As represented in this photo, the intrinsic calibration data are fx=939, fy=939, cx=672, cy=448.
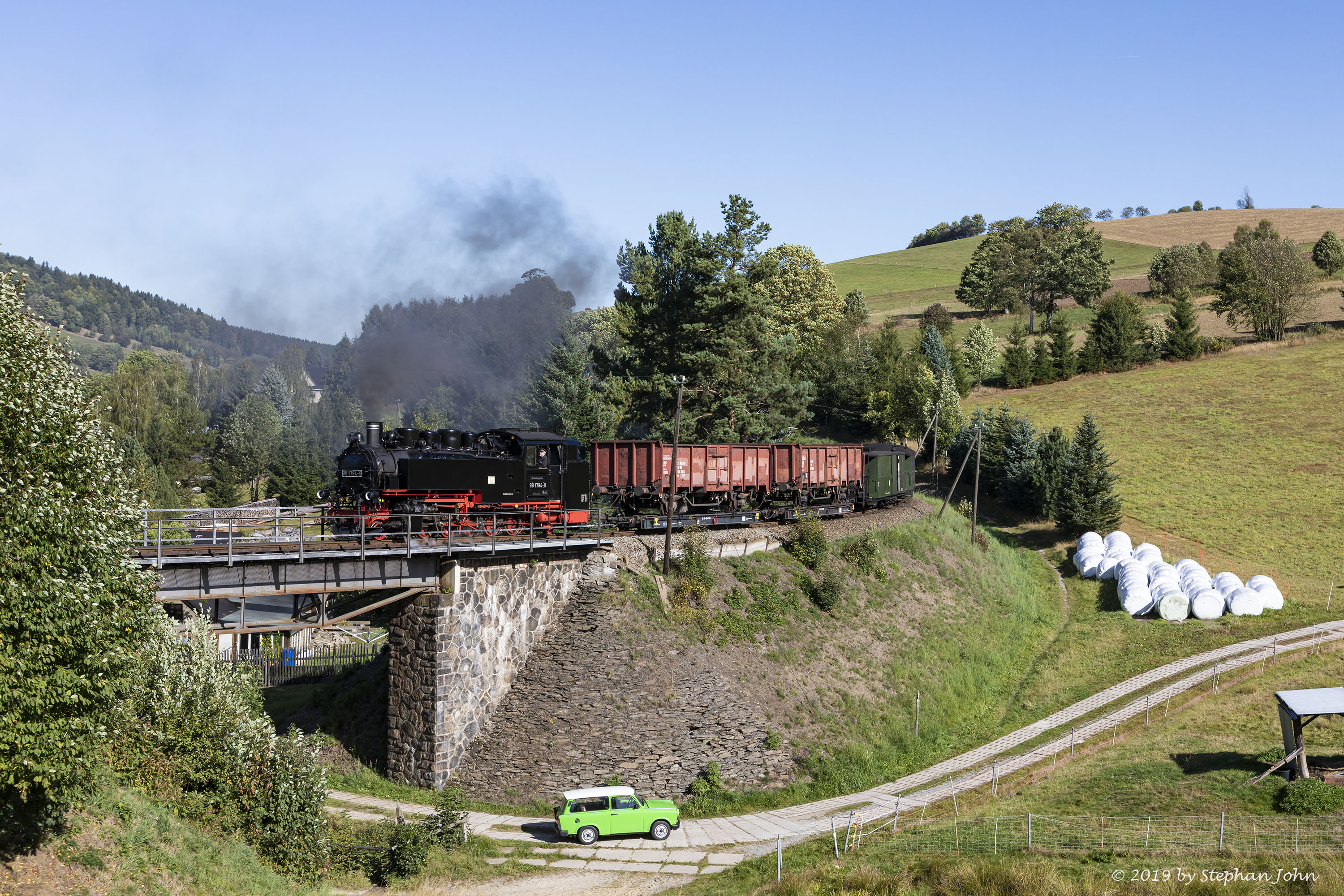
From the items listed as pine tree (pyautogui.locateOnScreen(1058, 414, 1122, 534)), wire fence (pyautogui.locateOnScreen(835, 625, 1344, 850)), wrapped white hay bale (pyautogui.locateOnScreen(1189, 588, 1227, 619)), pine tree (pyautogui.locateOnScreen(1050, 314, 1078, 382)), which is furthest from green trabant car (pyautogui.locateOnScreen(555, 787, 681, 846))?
pine tree (pyautogui.locateOnScreen(1050, 314, 1078, 382))

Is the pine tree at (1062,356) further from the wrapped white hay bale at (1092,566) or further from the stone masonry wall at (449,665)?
the stone masonry wall at (449,665)

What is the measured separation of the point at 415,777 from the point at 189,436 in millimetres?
89915

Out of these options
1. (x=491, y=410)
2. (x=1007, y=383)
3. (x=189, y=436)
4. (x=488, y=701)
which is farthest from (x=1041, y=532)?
(x=189, y=436)

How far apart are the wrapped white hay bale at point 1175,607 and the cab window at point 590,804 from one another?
38154mm

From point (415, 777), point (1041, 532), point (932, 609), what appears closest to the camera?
point (415, 777)

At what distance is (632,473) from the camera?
4488 centimetres

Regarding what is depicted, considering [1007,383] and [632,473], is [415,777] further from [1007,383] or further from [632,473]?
[1007,383]

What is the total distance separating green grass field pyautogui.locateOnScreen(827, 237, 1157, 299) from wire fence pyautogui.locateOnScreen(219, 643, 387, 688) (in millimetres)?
116709

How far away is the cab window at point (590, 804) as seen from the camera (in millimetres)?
28797

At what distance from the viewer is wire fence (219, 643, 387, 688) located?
4712 centimetres

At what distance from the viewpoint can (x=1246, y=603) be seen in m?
52.3

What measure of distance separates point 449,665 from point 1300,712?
87.2ft

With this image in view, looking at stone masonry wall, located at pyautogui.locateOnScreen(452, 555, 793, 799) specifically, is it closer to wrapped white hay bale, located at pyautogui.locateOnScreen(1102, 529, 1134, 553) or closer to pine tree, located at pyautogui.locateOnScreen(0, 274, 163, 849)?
pine tree, located at pyautogui.locateOnScreen(0, 274, 163, 849)

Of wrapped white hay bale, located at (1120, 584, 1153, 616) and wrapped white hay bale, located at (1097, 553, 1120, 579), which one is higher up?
wrapped white hay bale, located at (1097, 553, 1120, 579)
